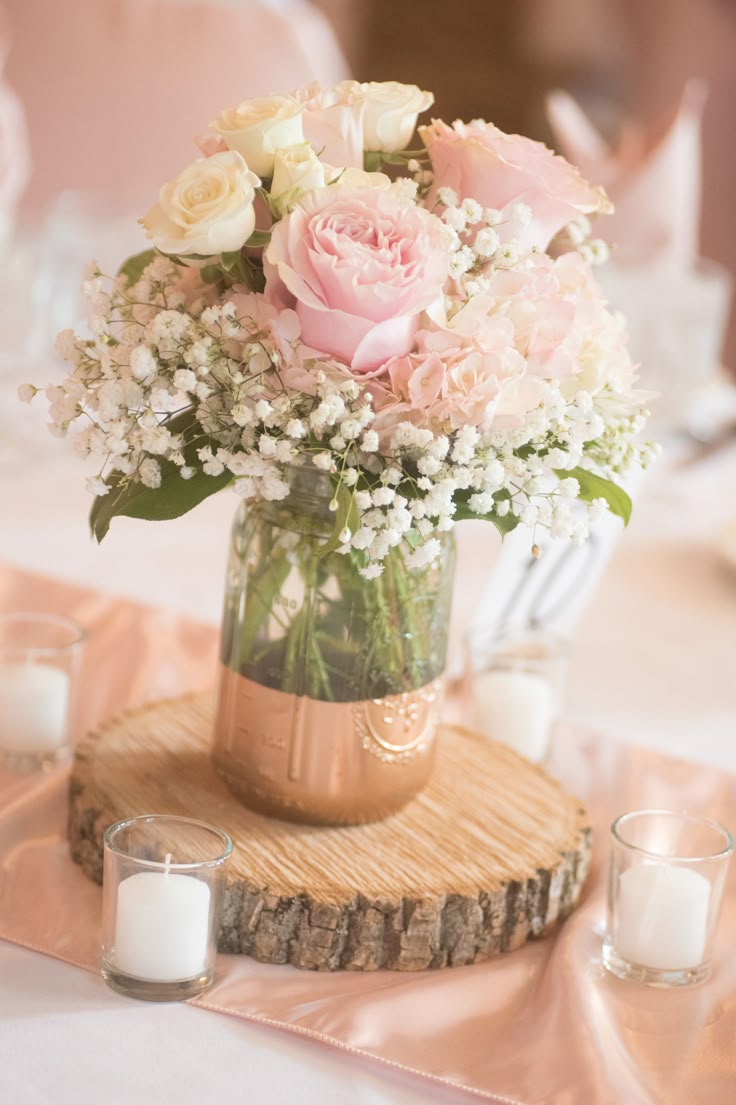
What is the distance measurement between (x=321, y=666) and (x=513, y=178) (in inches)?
13.2

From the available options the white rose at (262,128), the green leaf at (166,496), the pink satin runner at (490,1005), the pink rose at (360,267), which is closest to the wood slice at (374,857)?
the pink satin runner at (490,1005)

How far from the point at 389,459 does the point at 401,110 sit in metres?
0.21

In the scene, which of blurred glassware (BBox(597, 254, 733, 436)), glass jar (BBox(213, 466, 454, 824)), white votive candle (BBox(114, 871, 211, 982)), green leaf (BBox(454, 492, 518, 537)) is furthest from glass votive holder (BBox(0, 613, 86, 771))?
blurred glassware (BBox(597, 254, 733, 436))

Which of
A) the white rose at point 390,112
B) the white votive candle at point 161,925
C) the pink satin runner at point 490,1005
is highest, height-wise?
the white rose at point 390,112

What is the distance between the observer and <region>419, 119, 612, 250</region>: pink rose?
792 mm

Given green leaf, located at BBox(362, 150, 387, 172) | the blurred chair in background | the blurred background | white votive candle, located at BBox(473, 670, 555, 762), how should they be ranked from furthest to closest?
the blurred chair in background < the blurred background < white votive candle, located at BBox(473, 670, 555, 762) < green leaf, located at BBox(362, 150, 387, 172)

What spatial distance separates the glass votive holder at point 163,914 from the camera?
0.76m

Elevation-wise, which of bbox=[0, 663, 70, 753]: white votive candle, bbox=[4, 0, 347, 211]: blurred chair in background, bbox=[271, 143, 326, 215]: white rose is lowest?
bbox=[0, 663, 70, 753]: white votive candle

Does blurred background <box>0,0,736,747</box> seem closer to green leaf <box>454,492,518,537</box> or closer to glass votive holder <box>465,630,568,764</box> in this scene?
glass votive holder <box>465,630,568,764</box>

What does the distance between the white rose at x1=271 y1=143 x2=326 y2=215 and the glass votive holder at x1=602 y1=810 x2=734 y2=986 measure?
1.47ft

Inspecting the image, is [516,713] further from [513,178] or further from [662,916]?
[513,178]

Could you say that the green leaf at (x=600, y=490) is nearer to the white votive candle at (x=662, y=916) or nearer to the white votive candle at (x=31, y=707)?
the white votive candle at (x=662, y=916)

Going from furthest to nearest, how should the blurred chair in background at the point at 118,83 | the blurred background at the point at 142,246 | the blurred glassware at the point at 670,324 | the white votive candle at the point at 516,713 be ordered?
1. the blurred chair in background at the point at 118,83
2. the blurred glassware at the point at 670,324
3. the blurred background at the point at 142,246
4. the white votive candle at the point at 516,713

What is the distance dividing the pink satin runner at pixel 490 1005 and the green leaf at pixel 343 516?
0.91 ft
